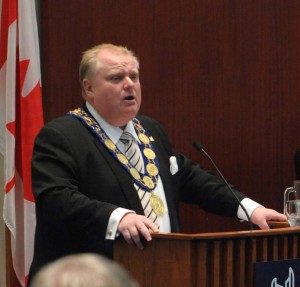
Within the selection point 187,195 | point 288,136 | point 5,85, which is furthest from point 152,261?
point 288,136

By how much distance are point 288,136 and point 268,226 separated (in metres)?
2.19

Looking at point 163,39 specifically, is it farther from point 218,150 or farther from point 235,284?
point 235,284

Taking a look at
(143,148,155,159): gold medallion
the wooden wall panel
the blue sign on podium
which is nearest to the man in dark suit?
(143,148,155,159): gold medallion

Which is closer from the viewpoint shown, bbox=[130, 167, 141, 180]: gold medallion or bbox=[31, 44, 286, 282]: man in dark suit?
bbox=[31, 44, 286, 282]: man in dark suit

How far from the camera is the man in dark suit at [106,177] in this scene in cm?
315

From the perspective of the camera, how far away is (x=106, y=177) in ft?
11.0

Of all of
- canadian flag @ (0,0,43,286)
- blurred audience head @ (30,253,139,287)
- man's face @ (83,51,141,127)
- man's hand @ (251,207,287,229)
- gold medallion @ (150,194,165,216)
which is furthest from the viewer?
canadian flag @ (0,0,43,286)

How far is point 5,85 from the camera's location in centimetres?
446

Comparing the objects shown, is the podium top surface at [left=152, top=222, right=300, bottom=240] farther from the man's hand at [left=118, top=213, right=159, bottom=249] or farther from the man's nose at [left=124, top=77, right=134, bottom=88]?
the man's nose at [left=124, top=77, right=134, bottom=88]

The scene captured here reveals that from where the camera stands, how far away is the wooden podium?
276 centimetres

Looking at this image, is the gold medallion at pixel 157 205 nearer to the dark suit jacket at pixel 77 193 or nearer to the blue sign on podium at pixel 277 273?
the dark suit jacket at pixel 77 193

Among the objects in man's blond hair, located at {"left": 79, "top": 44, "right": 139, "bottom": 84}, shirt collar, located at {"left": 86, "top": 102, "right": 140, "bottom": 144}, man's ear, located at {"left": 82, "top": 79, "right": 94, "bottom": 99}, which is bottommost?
shirt collar, located at {"left": 86, "top": 102, "right": 140, "bottom": 144}

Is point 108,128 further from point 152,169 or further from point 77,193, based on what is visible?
point 77,193

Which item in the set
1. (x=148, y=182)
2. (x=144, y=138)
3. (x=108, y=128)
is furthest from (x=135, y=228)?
(x=144, y=138)
